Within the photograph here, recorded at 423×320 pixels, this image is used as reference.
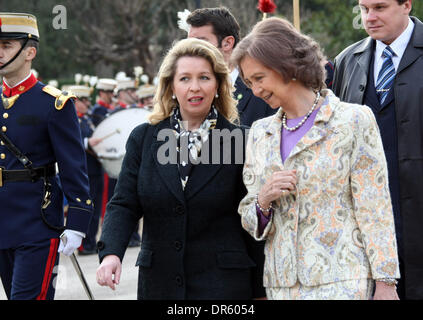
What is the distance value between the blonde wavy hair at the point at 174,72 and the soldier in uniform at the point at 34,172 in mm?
1025

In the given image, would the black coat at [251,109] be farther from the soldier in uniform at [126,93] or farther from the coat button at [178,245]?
the soldier in uniform at [126,93]

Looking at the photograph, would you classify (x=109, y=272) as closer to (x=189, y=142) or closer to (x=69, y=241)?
(x=189, y=142)

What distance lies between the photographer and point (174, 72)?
3.73 meters

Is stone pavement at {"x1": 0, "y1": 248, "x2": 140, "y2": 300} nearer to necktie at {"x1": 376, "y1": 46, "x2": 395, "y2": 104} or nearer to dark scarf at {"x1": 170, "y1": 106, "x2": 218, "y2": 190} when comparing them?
necktie at {"x1": 376, "y1": 46, "x2": 395, "y2": 104}

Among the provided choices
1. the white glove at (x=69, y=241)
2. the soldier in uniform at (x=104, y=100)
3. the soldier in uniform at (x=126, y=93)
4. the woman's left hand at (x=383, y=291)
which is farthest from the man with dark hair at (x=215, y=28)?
the soldier in uniform at (x=126, y=93)

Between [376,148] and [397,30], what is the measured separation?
54.2 inches

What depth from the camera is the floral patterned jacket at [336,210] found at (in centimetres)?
311

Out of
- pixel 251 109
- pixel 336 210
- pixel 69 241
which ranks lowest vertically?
pixel 69 241

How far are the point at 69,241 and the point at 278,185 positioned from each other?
1822 mm

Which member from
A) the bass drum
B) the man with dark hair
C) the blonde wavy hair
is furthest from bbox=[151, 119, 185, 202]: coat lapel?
the bass drum

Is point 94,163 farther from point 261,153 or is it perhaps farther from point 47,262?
point 261,153

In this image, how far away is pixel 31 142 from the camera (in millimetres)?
4629

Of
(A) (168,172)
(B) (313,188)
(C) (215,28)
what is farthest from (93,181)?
(B) (313,188)

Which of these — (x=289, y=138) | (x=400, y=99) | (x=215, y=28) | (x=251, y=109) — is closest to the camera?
(x=289, y=138)
